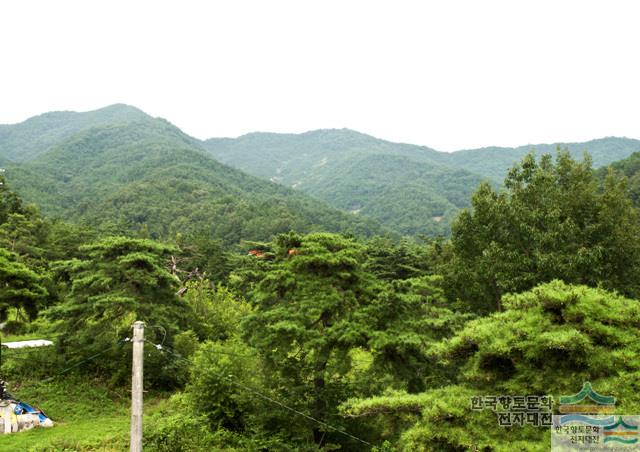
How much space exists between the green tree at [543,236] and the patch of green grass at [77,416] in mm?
11321

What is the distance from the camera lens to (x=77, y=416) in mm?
14648

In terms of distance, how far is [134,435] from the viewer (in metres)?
7.28

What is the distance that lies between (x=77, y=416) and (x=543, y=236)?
15.2m

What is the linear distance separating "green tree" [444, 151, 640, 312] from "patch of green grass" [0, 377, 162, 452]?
11.3 meters

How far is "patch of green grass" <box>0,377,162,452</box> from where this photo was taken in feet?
39.7

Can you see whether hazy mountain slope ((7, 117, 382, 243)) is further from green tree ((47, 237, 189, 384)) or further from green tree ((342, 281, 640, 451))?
green tree ((342, 281, 640, 451))

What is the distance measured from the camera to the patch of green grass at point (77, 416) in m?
12.1

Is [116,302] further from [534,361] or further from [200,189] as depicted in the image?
[200,189]

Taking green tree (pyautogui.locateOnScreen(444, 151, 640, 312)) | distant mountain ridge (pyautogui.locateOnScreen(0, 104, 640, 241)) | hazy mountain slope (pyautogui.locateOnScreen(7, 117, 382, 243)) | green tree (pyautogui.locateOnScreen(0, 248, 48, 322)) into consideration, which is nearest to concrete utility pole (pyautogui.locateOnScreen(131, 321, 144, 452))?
green tree (pyautogui.locateOnScreen(444, 151, 640, 312))

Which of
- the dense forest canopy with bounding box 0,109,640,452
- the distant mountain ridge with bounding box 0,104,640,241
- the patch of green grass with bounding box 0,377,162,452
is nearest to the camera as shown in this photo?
the dense forest canopy with bounding box 0,109,640,452

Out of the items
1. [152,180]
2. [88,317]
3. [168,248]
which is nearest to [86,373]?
[88,317]

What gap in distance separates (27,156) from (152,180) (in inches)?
4407

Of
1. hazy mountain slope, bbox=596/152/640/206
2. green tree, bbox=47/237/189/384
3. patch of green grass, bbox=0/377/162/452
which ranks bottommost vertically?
patch of green grass, bbox=0/377/162/452

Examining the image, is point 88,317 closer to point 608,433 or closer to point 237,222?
point 608,433
